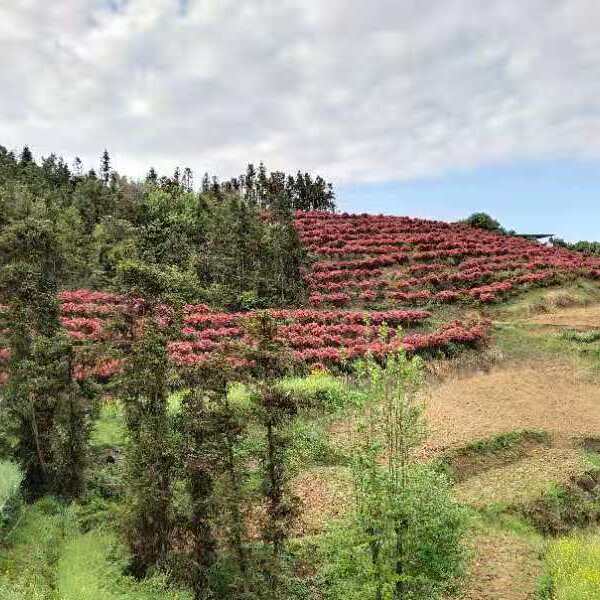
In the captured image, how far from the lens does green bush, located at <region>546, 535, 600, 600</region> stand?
1622 centimetres

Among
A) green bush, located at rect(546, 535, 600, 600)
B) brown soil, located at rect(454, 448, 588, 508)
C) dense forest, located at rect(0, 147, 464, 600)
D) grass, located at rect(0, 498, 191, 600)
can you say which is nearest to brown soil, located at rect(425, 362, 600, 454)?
brown soil, located at rect(454, 448, 588, 508)

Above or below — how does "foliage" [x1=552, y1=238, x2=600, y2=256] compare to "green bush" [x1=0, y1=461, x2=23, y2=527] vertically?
above

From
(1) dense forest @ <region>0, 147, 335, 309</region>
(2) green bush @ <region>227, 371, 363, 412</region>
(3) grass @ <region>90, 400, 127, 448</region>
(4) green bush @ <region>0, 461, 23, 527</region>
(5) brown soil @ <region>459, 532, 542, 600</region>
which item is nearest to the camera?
(5) brown soil @ <region>459, 532, 542, 600</region>

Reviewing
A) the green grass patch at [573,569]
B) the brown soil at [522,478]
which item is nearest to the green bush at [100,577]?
the green grass patch at [573,569]

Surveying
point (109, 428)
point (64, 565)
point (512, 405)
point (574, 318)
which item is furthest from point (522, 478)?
point (574, 318)

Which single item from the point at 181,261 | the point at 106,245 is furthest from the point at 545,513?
the point at 106,245

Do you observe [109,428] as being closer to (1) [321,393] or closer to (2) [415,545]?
(1) [321,393]

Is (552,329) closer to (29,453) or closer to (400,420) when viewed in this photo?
(400,420)

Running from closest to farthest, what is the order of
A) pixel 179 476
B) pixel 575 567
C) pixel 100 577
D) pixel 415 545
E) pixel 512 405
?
pixel 415 545 → pixel 100 577 → pixel 179 476 → pixel 575 567 → pixel 512 405

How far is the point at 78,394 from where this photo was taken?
20797 mm

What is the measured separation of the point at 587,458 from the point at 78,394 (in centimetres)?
1986

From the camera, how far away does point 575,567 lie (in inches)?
688

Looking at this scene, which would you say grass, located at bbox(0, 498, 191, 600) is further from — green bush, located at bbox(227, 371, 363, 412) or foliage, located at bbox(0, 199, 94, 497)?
green bush, located at bbox(227, 371, 363, 412)

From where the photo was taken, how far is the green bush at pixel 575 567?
16219mm
